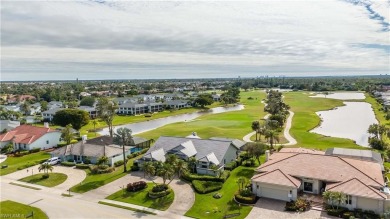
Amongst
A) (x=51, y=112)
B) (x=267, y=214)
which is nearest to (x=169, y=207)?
(x=267, y=214)

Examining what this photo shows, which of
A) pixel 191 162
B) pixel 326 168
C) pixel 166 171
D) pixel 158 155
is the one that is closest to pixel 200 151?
pixel 191 162

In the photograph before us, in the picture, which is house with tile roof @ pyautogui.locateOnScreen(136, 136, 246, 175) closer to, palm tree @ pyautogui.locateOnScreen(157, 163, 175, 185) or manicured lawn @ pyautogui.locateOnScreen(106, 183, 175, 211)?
palm tree @ pyautogui.locateOnScreen(157, 163, 175, 185)

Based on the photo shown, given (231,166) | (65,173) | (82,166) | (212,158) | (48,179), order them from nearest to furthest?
1. (48,179)
2. (212,158)
3. (231,166)
4. (65,173)
5. (82,166)

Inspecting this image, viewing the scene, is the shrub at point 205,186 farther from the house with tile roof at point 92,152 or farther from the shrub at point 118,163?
the house with tile roof at point 92,152

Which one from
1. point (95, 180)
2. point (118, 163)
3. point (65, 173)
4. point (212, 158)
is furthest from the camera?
point (118, 163)

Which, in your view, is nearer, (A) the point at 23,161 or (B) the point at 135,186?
(B) the point at 135,186

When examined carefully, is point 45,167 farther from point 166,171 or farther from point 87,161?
point 166,171
